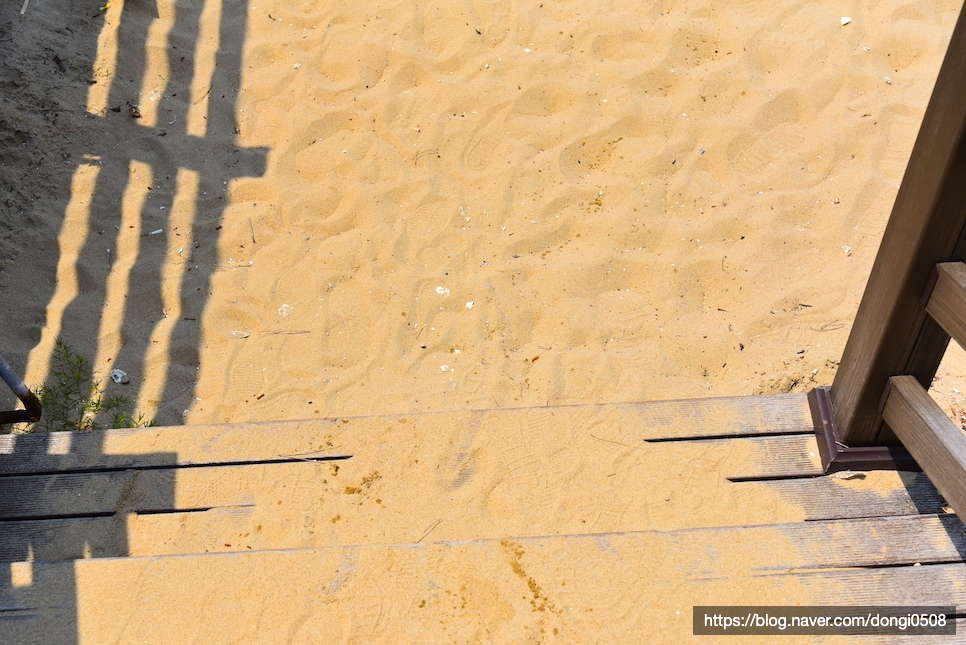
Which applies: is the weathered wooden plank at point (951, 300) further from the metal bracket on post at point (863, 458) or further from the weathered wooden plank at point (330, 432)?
the weathered wooden plank at point (330, 432)

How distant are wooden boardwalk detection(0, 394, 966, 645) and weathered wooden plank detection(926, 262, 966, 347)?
62cm

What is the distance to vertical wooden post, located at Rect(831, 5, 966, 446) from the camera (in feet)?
5.70

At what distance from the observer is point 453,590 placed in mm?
2129

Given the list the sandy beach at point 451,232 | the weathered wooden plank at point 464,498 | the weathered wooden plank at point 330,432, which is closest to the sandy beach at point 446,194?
the sandy beach at point 451,232

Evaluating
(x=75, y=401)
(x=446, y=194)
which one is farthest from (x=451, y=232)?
(x=75, y=401)

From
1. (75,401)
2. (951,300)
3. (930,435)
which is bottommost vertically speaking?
(75,401)

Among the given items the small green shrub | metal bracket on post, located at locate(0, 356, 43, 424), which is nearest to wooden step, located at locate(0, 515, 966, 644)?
metal bracket on post, located at locate(0, 356, 43, 424)

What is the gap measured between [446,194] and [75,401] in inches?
77.4

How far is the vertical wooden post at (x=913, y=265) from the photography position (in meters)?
1.74

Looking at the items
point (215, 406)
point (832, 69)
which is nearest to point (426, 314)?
point (215, 406)

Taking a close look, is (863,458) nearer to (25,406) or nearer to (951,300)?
(951,300)

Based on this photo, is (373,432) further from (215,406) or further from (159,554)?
(215,406)

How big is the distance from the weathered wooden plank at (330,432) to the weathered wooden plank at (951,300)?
65cm

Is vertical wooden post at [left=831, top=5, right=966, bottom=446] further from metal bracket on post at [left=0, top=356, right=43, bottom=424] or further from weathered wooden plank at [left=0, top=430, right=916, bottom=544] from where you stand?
metal bracket on post at [left=0, top=356, right=43, bottom=424]
